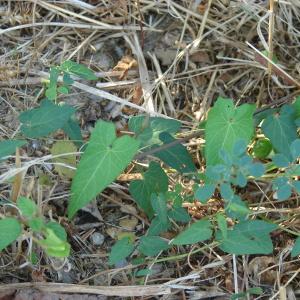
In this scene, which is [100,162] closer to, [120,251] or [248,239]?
[120,251]

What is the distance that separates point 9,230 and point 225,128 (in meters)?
0.53

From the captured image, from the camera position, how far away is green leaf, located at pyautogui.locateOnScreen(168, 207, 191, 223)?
1531 millimetres

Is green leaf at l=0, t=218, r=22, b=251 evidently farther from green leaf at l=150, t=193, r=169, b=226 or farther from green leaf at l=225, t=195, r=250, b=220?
green leaf at l=225, t=195, r=250, b=220

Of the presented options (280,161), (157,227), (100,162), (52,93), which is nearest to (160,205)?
(157,227)

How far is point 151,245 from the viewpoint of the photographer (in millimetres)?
1509

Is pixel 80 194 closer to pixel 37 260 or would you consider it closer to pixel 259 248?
pixel 37 260

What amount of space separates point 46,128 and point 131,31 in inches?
24.2

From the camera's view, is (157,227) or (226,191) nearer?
(226,191)

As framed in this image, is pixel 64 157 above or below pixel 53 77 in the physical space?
below

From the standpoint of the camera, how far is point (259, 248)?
4.61ft

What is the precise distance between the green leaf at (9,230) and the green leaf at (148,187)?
342mm

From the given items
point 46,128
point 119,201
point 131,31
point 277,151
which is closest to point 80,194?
point 46,128

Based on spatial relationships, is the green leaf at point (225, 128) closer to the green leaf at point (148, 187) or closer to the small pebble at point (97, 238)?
the green leaf at point (148, 187)

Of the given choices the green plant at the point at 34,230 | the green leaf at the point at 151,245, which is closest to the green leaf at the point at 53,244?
the green plant at the point at 34,230
